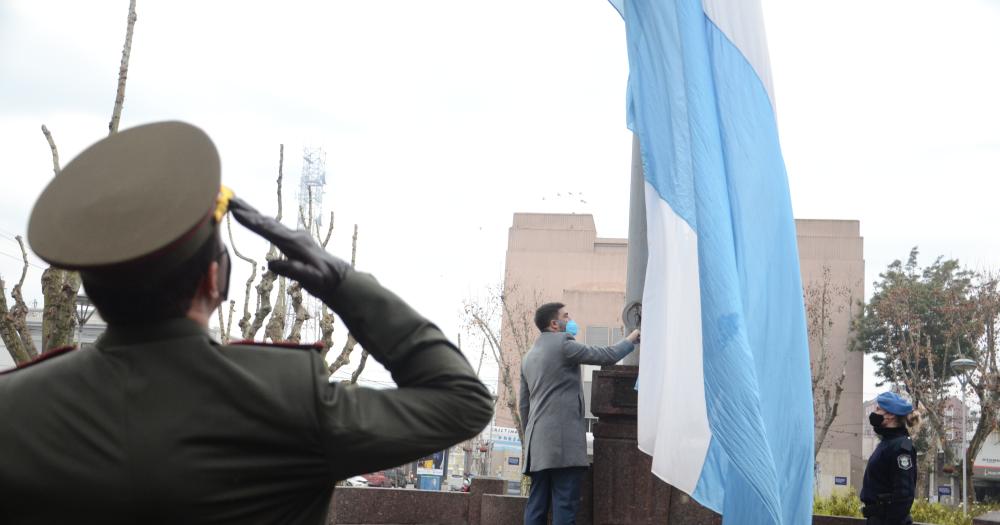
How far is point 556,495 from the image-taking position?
7492mm

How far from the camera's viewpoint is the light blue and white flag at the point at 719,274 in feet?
17.9

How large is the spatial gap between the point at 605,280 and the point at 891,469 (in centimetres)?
5347

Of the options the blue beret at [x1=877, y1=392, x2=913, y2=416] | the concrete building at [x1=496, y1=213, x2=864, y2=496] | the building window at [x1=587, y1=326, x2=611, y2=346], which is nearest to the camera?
the blue beret at [x1=877, y1=392, x2=913, y2=416]

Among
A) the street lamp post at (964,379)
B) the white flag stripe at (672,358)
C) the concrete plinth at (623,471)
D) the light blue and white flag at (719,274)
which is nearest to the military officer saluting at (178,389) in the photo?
the light blue and white flag at (719,274)

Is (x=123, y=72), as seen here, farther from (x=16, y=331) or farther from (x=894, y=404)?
(x=894, y=404)

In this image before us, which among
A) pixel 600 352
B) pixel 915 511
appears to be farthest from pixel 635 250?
pixel 915 511

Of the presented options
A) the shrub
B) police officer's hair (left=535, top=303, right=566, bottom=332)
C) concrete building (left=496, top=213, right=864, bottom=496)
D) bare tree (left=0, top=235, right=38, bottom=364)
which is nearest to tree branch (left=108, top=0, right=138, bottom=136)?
bare tree (left=0, top=235, right=38, bottom=364)

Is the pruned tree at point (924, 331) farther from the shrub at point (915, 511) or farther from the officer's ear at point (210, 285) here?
the officer's ear at point (210, 285)

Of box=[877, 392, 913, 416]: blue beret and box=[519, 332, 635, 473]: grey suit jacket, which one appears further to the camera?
box=[877, 392, 913, 416]: blue beret

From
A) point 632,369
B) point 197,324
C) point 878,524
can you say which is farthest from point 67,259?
point 878,524

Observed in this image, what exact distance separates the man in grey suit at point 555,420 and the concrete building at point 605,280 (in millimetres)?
41320

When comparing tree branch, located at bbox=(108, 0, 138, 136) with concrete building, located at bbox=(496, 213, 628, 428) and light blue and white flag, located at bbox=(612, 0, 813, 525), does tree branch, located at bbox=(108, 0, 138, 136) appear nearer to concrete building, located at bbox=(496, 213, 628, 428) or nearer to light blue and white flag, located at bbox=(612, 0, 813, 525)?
light blue and white flag, located at bbox=(612, 0, 813, 525)

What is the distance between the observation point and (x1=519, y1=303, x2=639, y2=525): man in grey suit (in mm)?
7371

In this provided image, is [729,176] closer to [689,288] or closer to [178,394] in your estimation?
[689,288]
